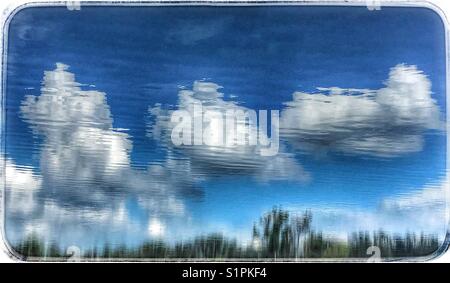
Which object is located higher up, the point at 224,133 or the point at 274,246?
the point at 224,133

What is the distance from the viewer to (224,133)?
1.53 meters

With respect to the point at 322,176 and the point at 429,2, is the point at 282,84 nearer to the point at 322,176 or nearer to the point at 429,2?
the point at 322,176

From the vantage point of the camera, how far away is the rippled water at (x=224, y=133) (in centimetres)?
151

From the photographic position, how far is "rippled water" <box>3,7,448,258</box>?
59.5 inches

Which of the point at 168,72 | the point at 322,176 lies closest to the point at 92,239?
the point at 168,72

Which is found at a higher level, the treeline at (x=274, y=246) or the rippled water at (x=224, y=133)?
the rippled water at (x=224, y=133)

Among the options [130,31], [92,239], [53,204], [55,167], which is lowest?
[92,239]

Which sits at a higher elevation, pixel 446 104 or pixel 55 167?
pixel 446 104

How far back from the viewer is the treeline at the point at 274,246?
1.51 metres

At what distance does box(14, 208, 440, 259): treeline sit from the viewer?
4.95 ft

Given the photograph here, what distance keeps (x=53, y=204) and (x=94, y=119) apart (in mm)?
275

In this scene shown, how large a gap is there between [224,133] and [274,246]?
14.2 inches

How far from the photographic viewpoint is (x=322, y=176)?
152cm

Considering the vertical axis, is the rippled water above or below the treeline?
above
